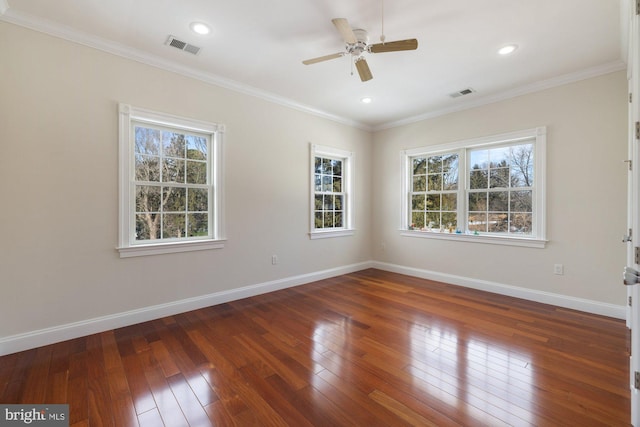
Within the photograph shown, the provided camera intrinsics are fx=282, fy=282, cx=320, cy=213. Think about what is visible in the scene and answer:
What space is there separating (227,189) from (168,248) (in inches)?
38.7

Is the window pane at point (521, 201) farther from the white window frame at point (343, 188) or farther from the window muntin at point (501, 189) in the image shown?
the white window frame at point (343, 188)

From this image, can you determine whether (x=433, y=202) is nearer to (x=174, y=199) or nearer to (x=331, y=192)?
(x=331, y=192)

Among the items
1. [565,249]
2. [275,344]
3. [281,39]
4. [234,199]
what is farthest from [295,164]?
[565,249]

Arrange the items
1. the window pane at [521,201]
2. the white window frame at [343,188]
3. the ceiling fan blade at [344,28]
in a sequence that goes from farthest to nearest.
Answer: the white window frame at [343,188]
the window pane at [521,201]
the ceiling fan blade at [344,28]

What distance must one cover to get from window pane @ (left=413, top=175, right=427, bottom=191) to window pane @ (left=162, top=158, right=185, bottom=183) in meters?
3.81

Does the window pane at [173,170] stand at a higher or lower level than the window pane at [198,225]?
higher

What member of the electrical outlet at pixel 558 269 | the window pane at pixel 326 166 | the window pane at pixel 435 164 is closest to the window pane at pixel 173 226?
the window pane at pixel 326 166

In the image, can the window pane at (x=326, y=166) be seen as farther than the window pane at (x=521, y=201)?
Yes

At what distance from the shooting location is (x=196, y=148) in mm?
3512

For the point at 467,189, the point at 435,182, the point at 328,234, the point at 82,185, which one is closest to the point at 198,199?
the point at 82,185

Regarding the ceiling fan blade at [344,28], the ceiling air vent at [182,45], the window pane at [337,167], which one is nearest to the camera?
the ceiling fan blade at [344,28]

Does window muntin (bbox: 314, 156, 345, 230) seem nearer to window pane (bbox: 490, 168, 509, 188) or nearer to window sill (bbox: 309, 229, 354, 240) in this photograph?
window sill (bbox: 309, 229, 354, 240)

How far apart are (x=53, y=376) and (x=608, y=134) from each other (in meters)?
5.70

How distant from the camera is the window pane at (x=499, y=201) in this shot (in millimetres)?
4039
